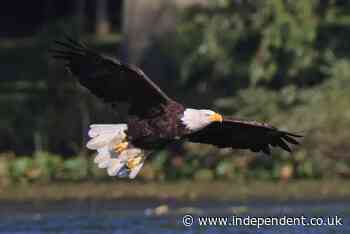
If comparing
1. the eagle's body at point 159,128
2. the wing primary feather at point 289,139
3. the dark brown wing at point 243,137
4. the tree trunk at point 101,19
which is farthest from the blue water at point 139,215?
the tree trunk at point 101,19

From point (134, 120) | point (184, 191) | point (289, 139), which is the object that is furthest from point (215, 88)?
point (134, 120)

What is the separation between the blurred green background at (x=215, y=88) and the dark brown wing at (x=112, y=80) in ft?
16.3

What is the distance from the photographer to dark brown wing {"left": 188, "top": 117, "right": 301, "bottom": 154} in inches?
497

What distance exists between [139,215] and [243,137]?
9.42 feet

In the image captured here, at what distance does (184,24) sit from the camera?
66.2ft

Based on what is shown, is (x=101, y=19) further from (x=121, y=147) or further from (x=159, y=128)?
(x=159, y=128)

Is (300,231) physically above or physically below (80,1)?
below

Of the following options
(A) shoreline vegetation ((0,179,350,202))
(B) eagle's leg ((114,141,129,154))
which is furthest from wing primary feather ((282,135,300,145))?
(A) shoreline vegetation ((0,179,350,202))

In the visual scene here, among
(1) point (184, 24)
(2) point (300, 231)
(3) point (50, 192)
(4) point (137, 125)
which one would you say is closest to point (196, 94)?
(1) point (184, 24)

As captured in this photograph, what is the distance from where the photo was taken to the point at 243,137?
506 inches

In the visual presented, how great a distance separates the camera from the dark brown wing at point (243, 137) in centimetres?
1263

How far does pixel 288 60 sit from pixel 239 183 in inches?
108

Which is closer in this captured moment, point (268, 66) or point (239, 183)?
point (239, 183)

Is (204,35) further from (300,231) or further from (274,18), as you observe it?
(300,231)
